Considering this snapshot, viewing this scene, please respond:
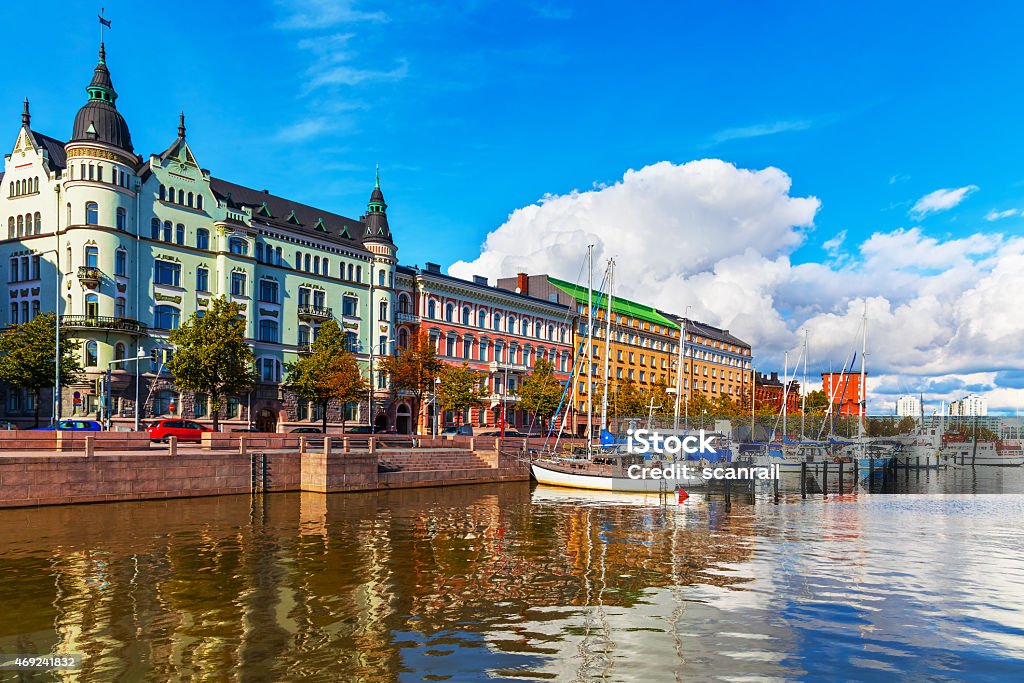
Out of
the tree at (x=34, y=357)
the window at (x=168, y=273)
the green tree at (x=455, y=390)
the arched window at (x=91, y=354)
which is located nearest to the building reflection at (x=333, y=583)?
the tree at (x=34, y=357)

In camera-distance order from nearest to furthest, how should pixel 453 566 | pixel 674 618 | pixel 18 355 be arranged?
pixel 674 618 < pixel 453 566 < pixel 18 355

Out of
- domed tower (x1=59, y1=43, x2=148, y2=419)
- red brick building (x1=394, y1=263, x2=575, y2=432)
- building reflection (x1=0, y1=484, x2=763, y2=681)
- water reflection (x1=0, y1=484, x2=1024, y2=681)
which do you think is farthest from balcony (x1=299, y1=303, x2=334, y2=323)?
water reflection (x1=0, y1=484, x2=1024, y2=681)

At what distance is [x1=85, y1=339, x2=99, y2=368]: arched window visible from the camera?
61469 millimetres

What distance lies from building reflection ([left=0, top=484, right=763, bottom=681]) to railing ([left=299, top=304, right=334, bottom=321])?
38275 millimetres

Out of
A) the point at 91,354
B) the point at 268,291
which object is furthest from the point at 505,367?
the point at 91,354

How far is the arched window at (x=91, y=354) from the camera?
61469mm

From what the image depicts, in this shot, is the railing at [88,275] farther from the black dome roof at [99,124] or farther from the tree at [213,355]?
the black dome roof at [99,124]

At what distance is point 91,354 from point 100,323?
2591mm

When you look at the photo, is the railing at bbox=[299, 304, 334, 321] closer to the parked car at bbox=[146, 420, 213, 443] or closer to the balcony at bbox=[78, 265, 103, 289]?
the balcony at bbox=[78, 265, 103, 289]

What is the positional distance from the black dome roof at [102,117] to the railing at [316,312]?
2024 cm

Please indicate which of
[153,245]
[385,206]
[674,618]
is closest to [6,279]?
[153,245]

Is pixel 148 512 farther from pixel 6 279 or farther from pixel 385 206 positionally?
pixel 385 206

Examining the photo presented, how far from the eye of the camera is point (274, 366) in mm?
74000

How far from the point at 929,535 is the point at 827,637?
64.9ft
